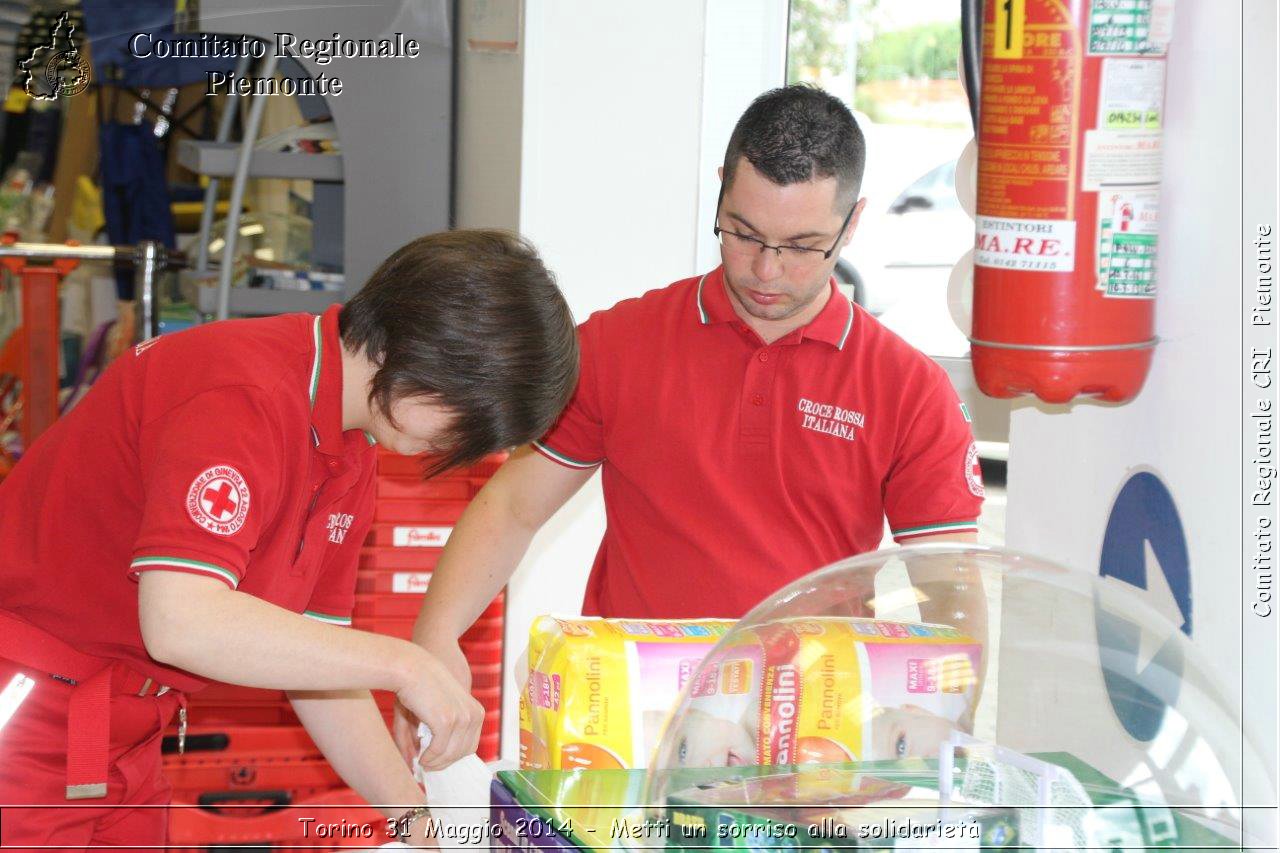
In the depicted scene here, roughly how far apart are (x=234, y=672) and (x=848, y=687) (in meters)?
0.62

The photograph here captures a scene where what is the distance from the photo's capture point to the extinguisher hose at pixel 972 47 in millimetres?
1512

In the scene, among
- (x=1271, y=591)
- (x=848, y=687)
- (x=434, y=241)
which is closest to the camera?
(x=848, y=687)

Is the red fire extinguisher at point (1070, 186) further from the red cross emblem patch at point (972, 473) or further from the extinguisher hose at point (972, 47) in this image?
the red cross emblem patch at point (972, 473)

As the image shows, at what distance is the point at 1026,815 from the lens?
3.29 ft

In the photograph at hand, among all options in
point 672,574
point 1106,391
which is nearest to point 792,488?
point 672,574

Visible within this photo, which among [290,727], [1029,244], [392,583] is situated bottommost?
[290,727]

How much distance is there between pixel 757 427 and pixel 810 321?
0.61ft

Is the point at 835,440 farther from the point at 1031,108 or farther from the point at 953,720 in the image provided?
the point at 953,720

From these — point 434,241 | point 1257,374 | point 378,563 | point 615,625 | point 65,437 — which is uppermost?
point 434,241

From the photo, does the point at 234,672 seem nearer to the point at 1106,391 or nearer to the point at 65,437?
the point at 65,437

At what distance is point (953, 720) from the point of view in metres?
1.16

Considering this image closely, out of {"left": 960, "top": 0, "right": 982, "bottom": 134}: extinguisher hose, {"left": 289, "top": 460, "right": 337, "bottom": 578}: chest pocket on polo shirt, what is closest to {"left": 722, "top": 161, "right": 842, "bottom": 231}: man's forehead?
{"left": 960, "top": 0, "right": 982, "bottom": 134}: extinguisher hose

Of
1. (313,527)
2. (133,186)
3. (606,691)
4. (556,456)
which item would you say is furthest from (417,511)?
(133,186)

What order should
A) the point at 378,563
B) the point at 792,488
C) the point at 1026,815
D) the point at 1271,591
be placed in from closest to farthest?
the point at 1026,815, the point at 1271,591, the point at 792,488, the point at 378,563
